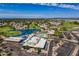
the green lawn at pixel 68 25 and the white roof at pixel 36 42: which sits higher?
the green lawn at pixel 68 25

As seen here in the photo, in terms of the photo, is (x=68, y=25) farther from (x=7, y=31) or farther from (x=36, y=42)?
(x=7, y=31)

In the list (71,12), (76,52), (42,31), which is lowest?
(76,52)

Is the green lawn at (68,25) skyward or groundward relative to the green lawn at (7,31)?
skyward

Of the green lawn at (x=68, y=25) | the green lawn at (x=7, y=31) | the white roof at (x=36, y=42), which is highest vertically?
the green lawn at (x=68, y=25)

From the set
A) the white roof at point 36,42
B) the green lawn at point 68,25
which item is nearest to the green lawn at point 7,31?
the white roof at point 36,42

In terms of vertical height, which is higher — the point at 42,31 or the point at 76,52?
Answer: the point at 42,31

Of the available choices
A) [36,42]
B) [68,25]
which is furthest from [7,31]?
[68,25]

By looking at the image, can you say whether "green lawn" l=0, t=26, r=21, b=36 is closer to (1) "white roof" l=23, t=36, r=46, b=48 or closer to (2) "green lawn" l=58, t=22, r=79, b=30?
(1) "white roof" l=23, t=36, r=46, b=48

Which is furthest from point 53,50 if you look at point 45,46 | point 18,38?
point 18,38

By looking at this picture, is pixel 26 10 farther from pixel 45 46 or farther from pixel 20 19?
pixel 45 46

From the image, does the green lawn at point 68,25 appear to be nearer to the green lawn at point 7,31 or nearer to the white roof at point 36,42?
the white roof at point 36,42

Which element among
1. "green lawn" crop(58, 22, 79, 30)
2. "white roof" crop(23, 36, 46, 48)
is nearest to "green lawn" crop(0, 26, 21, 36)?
"white roof" crop(23, 36, 46, 48)
